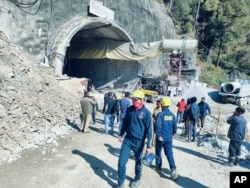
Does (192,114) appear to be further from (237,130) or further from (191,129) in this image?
(237,130)

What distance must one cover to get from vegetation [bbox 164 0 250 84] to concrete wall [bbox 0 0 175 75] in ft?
47.8

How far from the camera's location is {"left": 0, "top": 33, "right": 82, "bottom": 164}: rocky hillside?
8.66 m

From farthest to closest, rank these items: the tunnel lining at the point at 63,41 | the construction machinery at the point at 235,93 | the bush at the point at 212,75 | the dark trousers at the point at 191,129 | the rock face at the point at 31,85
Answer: the bush at the point at 212,75
the construction machinery at the point at 235,93
the tunnel lining at the point at 63,41
the dark trousers at the point at 191,129
the rock face at the point at 31,85

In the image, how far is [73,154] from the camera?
348 inches

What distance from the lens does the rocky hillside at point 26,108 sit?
28.4 ft

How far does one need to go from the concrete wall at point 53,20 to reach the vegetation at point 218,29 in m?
14.6

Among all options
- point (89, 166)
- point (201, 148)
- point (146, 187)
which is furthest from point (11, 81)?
point (201, 148)

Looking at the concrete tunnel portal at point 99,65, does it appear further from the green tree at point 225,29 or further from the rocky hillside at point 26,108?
the green tree at point 225,29

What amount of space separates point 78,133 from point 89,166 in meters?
3.38

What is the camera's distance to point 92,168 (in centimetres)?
782

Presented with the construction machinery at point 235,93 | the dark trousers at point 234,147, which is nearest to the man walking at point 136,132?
the dark trousers at point 234,147

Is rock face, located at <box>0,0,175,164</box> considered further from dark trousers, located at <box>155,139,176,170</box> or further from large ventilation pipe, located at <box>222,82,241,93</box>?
large ventilation pipe, located at <box>222,82,241,93</box>

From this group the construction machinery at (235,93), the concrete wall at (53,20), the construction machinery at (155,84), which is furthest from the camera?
the construction machinery at (235,93)

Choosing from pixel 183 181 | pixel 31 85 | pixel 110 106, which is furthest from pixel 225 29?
pixel 183 181
